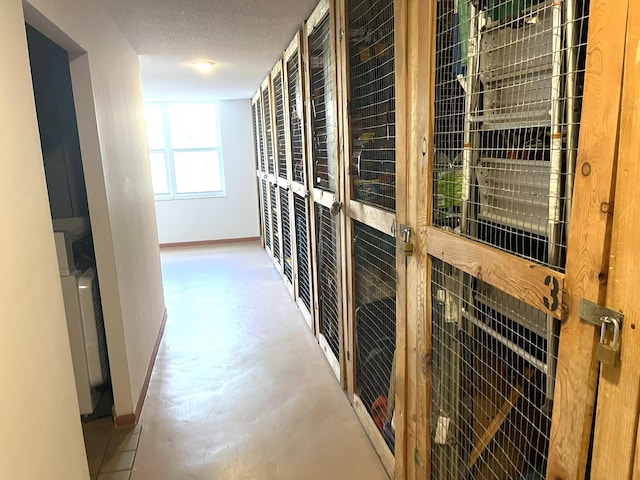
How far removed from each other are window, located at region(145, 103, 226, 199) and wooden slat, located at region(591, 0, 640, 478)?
21.7 ft

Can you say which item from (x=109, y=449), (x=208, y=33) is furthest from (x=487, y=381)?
(x=208, y=33)

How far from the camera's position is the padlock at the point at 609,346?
2.49ft

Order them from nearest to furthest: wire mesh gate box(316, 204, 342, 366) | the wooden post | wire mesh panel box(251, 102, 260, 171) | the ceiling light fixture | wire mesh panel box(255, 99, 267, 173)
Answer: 1. the wooden post
2. wire mesh gate box(316, 204, 342, 366)
3. the ceiling light fixture
4. wire mesh panel box(255, 99, 267, 173)
5. wire mesh panel box(251, 102, 260, 171)

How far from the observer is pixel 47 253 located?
1.33 m

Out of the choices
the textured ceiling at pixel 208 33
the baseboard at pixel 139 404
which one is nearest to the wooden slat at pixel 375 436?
the baseboard at pixel 139 404

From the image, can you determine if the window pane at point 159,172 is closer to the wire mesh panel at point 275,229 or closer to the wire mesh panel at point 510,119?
the wire mesh panel at point 275,229

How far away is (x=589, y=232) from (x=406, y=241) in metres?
0.73

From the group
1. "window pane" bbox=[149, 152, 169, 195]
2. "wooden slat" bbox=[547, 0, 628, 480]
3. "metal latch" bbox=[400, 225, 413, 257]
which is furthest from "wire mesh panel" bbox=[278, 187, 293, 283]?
"wooden slat" bbox=[547, 0, 628, 480]

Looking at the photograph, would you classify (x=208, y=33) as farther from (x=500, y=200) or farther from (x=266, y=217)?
(x=266, y=217)

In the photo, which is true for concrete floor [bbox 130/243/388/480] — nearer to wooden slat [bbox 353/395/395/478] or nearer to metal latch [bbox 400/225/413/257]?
wooden slat [bbox 353/395/395/478]

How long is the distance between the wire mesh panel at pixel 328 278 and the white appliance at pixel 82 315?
1265mm

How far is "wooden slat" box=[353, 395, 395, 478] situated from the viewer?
1.90 m

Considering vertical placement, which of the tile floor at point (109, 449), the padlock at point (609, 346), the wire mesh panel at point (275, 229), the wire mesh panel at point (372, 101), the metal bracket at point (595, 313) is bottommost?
the tile floor at point (109, 449)

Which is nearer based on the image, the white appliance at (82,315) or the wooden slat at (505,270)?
the wooden slat at (505,270)
